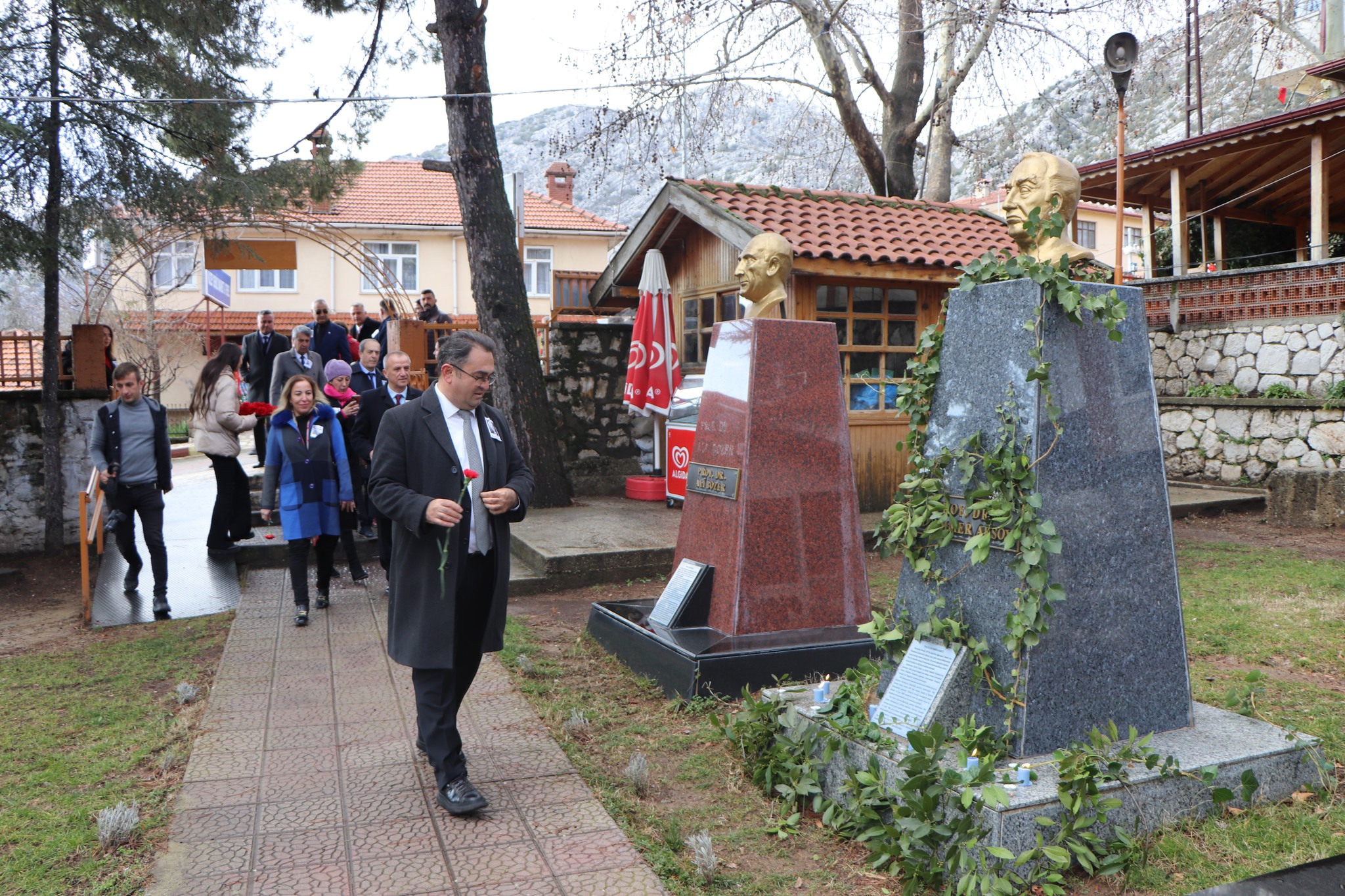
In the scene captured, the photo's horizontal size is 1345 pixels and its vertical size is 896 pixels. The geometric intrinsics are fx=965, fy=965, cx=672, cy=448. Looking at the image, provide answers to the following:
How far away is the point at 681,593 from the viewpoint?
538cm

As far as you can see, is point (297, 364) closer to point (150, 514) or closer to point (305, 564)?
point (150, 514)

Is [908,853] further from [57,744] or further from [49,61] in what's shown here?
[49,61]

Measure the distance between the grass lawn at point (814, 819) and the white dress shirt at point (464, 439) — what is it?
3.68 feet

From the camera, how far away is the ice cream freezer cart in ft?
34.0

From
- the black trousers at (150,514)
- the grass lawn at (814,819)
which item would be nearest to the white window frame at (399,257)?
the black trousers at (150,514)

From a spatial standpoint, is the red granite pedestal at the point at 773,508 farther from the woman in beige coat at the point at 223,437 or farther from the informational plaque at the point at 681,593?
the woman in beige coat at the point at 223,437

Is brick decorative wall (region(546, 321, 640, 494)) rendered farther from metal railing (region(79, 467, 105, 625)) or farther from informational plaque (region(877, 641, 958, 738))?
informational plaque (region(877, 641, 958, 738))

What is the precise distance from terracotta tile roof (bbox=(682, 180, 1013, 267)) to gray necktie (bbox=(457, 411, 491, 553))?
19.9ft

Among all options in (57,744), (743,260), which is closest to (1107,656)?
(743,260)

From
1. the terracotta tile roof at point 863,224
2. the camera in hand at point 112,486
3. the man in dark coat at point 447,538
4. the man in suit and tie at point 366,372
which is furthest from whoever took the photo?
the terracotta tile roof at point 863,224

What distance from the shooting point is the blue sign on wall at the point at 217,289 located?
717 inches

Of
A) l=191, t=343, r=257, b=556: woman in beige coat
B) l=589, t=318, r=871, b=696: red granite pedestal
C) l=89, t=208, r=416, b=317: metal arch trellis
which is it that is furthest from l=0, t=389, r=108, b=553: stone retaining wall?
l=589, t=318, r=871, b=696: red granite pedestal

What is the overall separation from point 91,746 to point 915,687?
369 cm

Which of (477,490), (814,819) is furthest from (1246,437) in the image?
Answer: (477,490)
